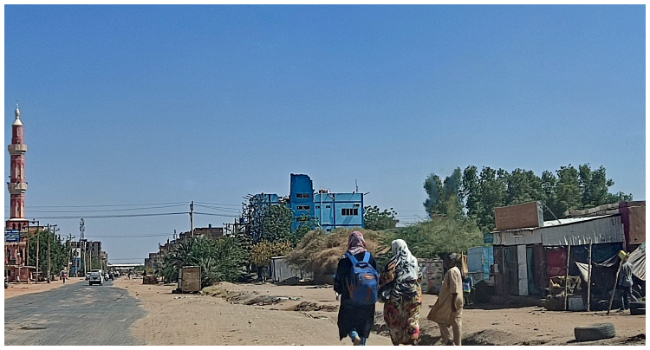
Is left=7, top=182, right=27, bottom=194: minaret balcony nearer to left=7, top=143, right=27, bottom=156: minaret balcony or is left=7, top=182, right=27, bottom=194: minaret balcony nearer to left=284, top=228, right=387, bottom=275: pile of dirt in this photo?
left=7, top=143, right=27, bottom=156: minaret balcony

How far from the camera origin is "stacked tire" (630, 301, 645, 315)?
53.4ft

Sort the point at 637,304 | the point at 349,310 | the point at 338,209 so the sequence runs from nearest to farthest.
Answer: the point at 349,310
the point at 637,304
the point at 338,209

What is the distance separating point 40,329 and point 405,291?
994 centimetres

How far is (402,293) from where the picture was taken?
9430mm

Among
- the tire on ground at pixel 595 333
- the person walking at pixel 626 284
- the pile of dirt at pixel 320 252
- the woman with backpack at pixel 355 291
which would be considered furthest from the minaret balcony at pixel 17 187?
the woman with backpack at pixel 355 291

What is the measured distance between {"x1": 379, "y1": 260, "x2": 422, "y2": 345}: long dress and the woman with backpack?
0.15 meters

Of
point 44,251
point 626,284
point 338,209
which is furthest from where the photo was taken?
point 44,251

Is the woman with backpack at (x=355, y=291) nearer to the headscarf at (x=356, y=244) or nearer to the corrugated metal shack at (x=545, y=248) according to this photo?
the headscarf at (x=356, y=244)

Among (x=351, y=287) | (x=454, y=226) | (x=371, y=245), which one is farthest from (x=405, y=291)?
(x=371, y=245)

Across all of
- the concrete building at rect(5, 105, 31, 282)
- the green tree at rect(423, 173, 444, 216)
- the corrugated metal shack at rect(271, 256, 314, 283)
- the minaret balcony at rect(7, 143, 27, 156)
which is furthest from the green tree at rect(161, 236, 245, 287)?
the minaret balcony at rect(7, 143, 27, 156)

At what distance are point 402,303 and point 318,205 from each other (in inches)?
Result: 2511

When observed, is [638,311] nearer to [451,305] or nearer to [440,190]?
[451,305]

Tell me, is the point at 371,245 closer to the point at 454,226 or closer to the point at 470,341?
the point at 454,226

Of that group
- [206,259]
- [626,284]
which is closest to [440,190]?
[206,259]
